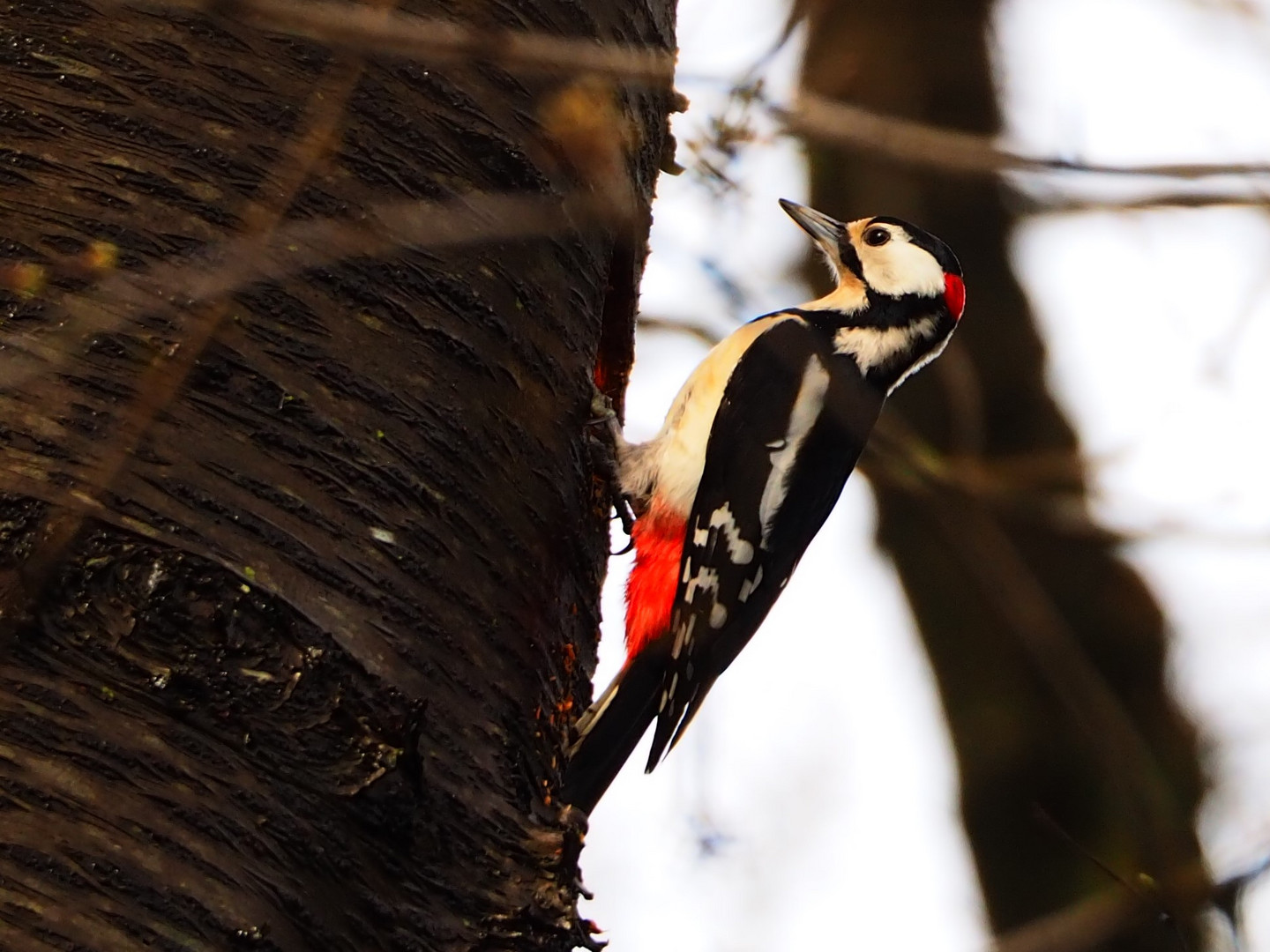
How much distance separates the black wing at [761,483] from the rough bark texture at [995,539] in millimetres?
173

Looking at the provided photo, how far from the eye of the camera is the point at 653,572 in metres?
3.33

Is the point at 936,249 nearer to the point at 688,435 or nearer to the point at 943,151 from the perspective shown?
the point at 688,435

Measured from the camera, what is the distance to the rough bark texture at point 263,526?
1.37m

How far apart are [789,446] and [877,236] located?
2.76 feet

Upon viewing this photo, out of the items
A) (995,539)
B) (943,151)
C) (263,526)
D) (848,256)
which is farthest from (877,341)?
(263,526)

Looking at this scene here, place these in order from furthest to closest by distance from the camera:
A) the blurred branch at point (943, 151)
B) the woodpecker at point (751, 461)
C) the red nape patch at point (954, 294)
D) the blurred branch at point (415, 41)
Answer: the red nape patch at point (954, 294) → the woodpecker at point (751, 461) → the blurred branch at point (943, 151) → the blurred branch at point (415, 41)

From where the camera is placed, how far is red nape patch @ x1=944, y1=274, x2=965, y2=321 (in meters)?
3.96

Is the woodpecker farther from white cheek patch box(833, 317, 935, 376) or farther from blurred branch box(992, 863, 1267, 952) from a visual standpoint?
blurred branch box(992, 863, 1267, 952)

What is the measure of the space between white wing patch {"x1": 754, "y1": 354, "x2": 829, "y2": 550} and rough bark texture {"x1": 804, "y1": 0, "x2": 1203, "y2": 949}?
211mm

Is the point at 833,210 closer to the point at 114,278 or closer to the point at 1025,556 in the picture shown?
the point at 1025,556

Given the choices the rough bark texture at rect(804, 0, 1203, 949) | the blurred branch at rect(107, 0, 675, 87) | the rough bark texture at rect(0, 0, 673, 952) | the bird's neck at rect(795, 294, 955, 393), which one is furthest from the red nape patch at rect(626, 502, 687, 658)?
the blurred branch at rect(107, 0, 675, 87)

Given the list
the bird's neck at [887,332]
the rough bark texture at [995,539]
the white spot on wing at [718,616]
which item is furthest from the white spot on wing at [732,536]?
the bird's neck at [887,332]

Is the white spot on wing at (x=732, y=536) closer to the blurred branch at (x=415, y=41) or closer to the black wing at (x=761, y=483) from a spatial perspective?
the black wing at (x=761, y=483)

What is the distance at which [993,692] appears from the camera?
3.48 m
